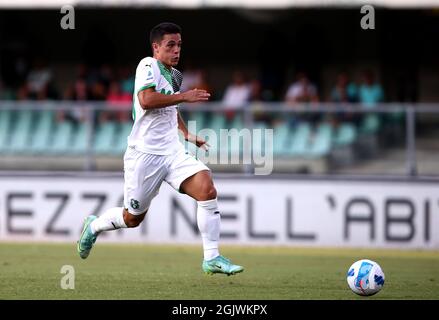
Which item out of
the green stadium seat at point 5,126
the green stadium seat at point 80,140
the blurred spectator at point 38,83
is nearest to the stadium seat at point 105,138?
the green stadium seat at point 80,140

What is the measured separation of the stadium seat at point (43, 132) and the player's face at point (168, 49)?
740 cm

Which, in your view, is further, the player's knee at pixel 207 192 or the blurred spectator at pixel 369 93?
the blurred spectator at pixel 369 93

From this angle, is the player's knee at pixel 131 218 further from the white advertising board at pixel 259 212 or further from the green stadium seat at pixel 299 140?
the green stadium seat at pixel 299 140

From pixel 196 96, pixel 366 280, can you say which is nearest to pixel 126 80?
pixel 196 96

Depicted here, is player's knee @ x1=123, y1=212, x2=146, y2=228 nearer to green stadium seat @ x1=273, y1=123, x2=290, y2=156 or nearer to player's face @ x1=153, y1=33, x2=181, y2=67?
player's face @ x1=153, y1=33, x2=181, y2=67

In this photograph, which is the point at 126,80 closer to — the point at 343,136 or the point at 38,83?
the point at 38,83

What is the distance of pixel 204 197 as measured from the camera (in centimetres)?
1109

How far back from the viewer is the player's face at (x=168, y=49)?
11008 millimetres

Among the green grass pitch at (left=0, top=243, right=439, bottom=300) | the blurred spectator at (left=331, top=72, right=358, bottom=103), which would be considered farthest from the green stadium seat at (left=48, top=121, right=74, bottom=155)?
the blurred spectator at (left=331, top=72, right=358, bottom=103)

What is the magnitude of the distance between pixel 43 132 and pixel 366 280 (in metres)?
9.00

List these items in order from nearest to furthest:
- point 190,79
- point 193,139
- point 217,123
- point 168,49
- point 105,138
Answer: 1. point 168,49
2. point 193,139
3. point 217,123
4. point 105,138
5. point 190,79

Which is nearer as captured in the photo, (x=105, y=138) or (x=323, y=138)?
(x=323, y=138)

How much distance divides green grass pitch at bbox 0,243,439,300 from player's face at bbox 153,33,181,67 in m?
2.24

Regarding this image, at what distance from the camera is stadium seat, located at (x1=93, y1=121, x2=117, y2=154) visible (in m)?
18.1
